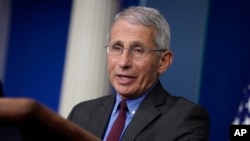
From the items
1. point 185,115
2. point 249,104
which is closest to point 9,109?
point 185,115

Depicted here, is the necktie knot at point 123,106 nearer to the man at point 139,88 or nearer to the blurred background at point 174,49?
the man at point 139,88

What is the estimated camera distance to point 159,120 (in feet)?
5.10

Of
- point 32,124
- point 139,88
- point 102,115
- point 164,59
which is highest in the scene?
point 32,124

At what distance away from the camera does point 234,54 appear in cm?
281

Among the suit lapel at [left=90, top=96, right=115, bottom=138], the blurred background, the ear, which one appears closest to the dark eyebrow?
the ear

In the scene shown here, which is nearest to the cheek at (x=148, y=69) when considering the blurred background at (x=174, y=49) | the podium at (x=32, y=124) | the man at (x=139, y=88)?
the man at (x=139, y=88)

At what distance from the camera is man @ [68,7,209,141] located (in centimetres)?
152

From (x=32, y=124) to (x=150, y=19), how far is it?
1.41m

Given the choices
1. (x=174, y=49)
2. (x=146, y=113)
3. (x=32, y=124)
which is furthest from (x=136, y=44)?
(x=32, y=124)

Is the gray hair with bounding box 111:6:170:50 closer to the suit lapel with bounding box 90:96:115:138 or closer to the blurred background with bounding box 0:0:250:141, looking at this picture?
the suit lapel with bounding box 90:96:115:138

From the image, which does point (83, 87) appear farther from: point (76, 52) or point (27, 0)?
point (27, 0)

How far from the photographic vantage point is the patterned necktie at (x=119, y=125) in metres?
1.52

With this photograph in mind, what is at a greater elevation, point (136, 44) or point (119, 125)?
point (136, 44)

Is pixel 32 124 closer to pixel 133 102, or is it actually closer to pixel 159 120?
pixel 159 120
